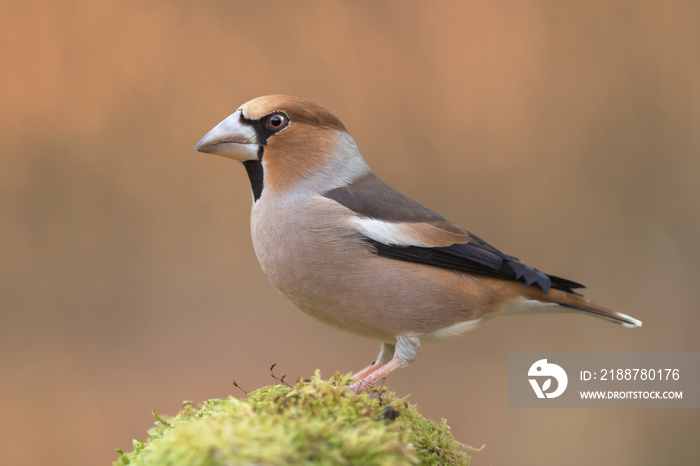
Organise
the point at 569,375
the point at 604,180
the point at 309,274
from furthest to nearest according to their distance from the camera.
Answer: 1. the point at 604,180
2. the point at 569,375
3. the point at 309,274

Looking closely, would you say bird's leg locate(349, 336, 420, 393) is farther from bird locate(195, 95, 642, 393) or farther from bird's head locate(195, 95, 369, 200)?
bird's head locate(195, 95, 369, 200)

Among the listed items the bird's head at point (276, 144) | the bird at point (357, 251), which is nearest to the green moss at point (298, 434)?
the bird at point (357, 251)

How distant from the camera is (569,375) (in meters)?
6.78

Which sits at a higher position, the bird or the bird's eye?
the bird's eye

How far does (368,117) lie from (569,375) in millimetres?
3767

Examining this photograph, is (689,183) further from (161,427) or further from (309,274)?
(161,427)

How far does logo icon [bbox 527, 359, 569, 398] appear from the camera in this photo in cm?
455

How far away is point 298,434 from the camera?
1.71 m

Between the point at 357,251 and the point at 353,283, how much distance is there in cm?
17

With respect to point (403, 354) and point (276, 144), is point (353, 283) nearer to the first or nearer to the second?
point (403, 354)

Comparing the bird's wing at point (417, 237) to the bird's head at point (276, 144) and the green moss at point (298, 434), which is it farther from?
the green moss at point (298, 434)

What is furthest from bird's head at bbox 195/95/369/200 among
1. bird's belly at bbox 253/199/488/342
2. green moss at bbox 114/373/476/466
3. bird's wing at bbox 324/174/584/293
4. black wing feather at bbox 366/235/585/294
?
green moss at bbox 114/373/476/466

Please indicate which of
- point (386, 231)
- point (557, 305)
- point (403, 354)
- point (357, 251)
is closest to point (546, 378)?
point (557, 305)

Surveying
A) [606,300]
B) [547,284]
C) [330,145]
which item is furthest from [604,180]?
[330,145]
